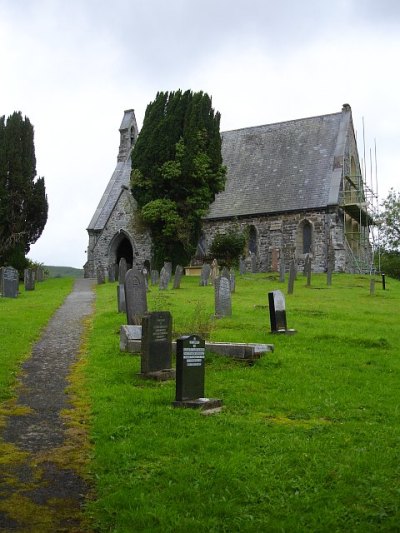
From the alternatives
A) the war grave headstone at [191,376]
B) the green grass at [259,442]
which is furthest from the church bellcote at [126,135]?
the war grave headstone at [191,376]

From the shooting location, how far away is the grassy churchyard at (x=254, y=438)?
482 centimetres

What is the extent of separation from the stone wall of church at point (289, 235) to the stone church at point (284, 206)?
0.18 ft

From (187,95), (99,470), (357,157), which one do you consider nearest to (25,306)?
(99,470)

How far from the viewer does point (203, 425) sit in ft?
23.1

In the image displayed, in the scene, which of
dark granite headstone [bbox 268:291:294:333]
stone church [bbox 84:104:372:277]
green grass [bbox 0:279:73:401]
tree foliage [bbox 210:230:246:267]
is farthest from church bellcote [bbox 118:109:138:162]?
dark granite headstone [bbox 268:291:294:333]

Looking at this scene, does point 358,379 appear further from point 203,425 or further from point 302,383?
point 203,425

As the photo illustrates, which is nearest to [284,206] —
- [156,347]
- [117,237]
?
[117,237]

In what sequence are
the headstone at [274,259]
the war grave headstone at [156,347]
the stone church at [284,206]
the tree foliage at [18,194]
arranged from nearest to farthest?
the war grave headstone at [156,347] → the stone church at [284,206] → the headstone at [274,259] → the tree foliage at [18,194]

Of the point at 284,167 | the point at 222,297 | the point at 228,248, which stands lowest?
the point at 222,297

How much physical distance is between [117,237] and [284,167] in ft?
37.5

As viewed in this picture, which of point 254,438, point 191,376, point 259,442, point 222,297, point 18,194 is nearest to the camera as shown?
point 259,442

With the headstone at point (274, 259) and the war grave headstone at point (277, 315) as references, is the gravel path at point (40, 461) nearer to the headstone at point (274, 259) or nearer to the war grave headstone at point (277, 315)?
the war grave headstone at point (277, 315)

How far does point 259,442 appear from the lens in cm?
645

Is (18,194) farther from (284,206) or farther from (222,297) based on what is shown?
(222,297)
